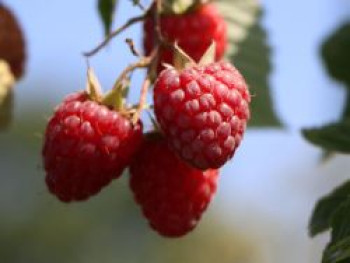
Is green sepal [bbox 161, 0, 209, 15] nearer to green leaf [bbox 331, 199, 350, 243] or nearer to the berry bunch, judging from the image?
the berry bunch

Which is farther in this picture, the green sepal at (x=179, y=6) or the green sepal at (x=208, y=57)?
the green sepal at (x=179, y=6)

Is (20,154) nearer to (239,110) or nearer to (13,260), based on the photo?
(13,260)

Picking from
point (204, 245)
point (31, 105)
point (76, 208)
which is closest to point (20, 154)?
point (31, 105)

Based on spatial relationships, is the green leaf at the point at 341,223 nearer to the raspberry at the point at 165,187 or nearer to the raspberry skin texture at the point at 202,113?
the raspberry skin texture at the point at 202,113

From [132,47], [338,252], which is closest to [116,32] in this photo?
[132,47]

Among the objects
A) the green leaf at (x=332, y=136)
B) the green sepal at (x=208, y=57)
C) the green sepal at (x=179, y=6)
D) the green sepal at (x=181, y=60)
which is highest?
the green sepal at (x=181, y=60)

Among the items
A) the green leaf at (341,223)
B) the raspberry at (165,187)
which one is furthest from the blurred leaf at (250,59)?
the green leaf at (341,223)

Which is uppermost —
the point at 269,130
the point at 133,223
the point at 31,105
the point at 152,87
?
the point at 152,87
